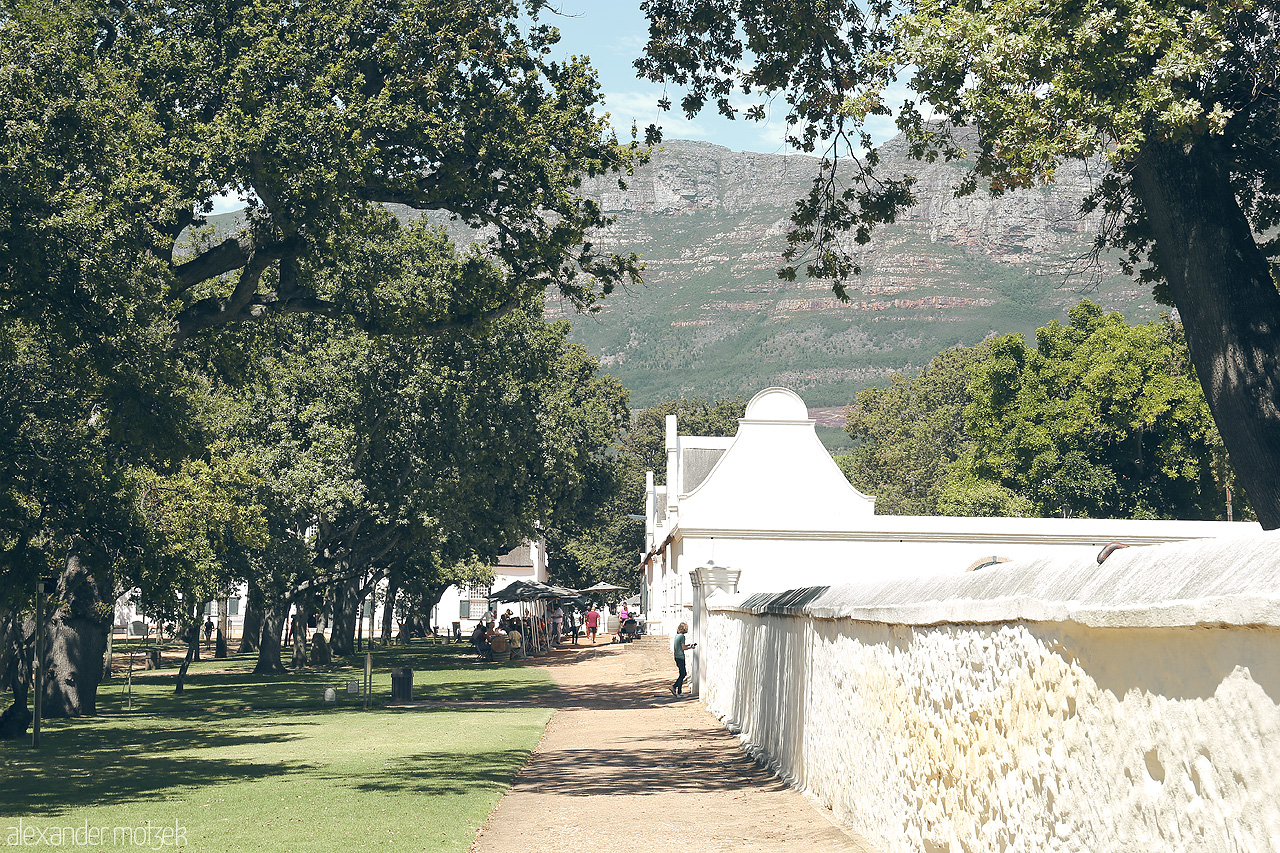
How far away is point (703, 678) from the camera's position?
26.1 meters

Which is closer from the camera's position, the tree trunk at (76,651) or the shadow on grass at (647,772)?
the shadow on grass at (647,772)

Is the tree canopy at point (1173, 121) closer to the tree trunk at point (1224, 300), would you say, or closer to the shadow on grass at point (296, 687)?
the tree trunk at point (1224, 300)

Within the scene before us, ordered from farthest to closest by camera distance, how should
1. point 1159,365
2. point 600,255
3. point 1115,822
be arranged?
point 1159,365, point 600,255, point 1115,822

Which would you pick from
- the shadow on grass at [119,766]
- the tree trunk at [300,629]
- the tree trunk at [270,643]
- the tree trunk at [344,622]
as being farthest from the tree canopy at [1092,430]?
the shadow on grass at [119,766]

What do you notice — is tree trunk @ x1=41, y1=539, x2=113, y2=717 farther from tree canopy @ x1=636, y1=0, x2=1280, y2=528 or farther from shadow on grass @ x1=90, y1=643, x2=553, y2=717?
tree canopy @ x1=636, y1=0, x2=1280, y2=528

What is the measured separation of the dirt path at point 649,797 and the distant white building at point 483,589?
7408cm

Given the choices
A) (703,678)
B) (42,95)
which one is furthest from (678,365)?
(42,95)

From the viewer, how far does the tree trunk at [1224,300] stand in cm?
991

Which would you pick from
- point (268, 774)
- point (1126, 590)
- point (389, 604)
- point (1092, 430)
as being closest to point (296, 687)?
point (268, 774)

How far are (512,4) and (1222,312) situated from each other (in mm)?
11923

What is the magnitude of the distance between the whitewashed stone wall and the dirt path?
0.92m

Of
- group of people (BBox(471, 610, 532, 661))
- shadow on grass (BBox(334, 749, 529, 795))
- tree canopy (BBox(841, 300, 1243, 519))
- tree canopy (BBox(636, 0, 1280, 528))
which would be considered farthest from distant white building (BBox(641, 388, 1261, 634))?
tree canopy (BBox(636, 0, 1280, 528))

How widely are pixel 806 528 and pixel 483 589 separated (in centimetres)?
6514

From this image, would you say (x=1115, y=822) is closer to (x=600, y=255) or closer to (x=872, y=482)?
(x=600, y=255)
